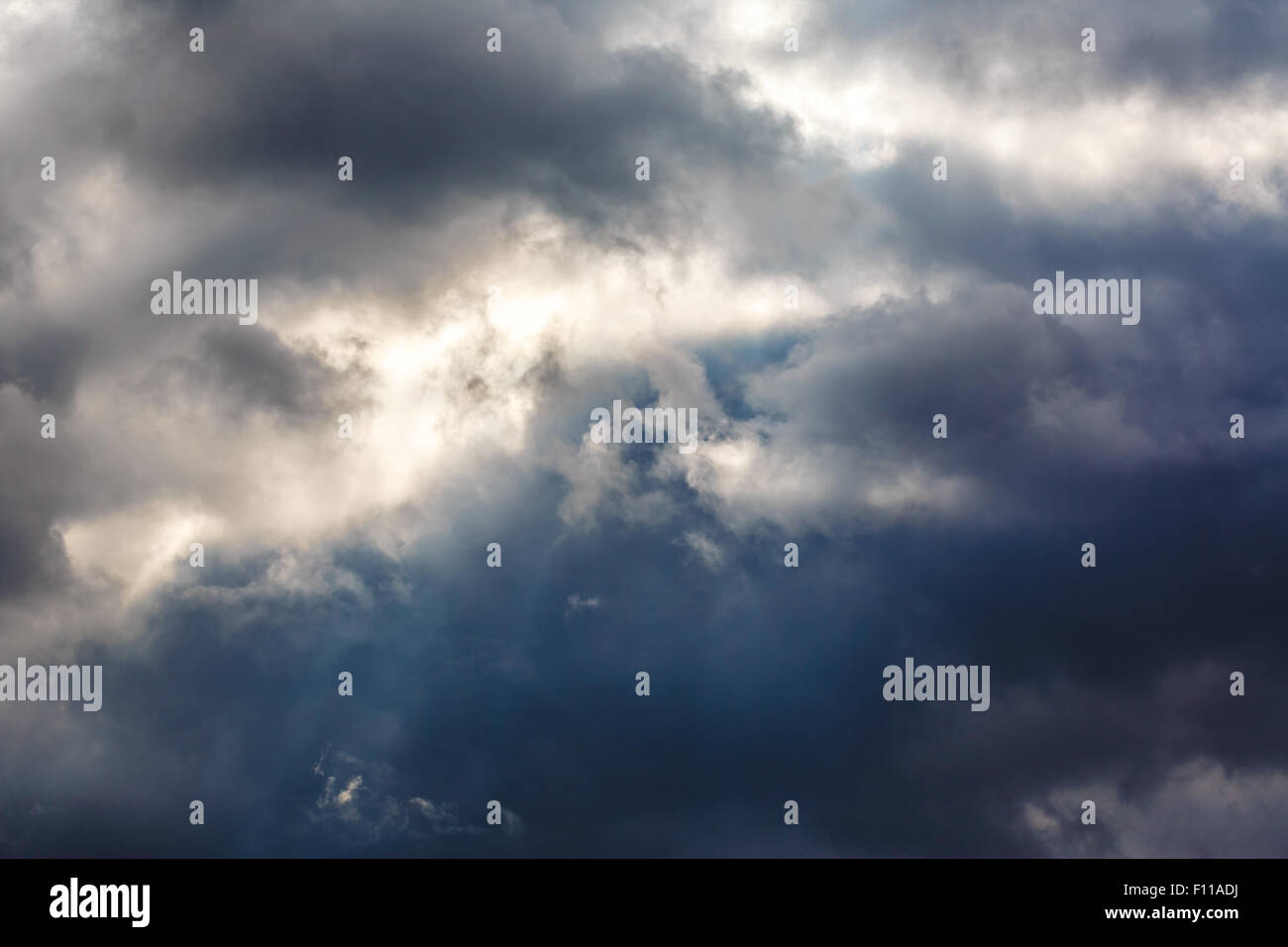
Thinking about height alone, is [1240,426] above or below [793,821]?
above

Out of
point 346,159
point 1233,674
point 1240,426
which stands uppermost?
point 346,159

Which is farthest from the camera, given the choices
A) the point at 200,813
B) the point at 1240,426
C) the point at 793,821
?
the point at 1240,426

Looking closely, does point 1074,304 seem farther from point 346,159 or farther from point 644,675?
point 346,159

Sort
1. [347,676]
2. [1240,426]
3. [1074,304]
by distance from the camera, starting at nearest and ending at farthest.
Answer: [1074,304], [1240,426], [347,676]

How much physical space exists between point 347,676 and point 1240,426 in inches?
4030

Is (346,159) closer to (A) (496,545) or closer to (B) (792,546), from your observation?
(A) (496,545)

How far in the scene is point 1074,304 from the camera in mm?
105562
